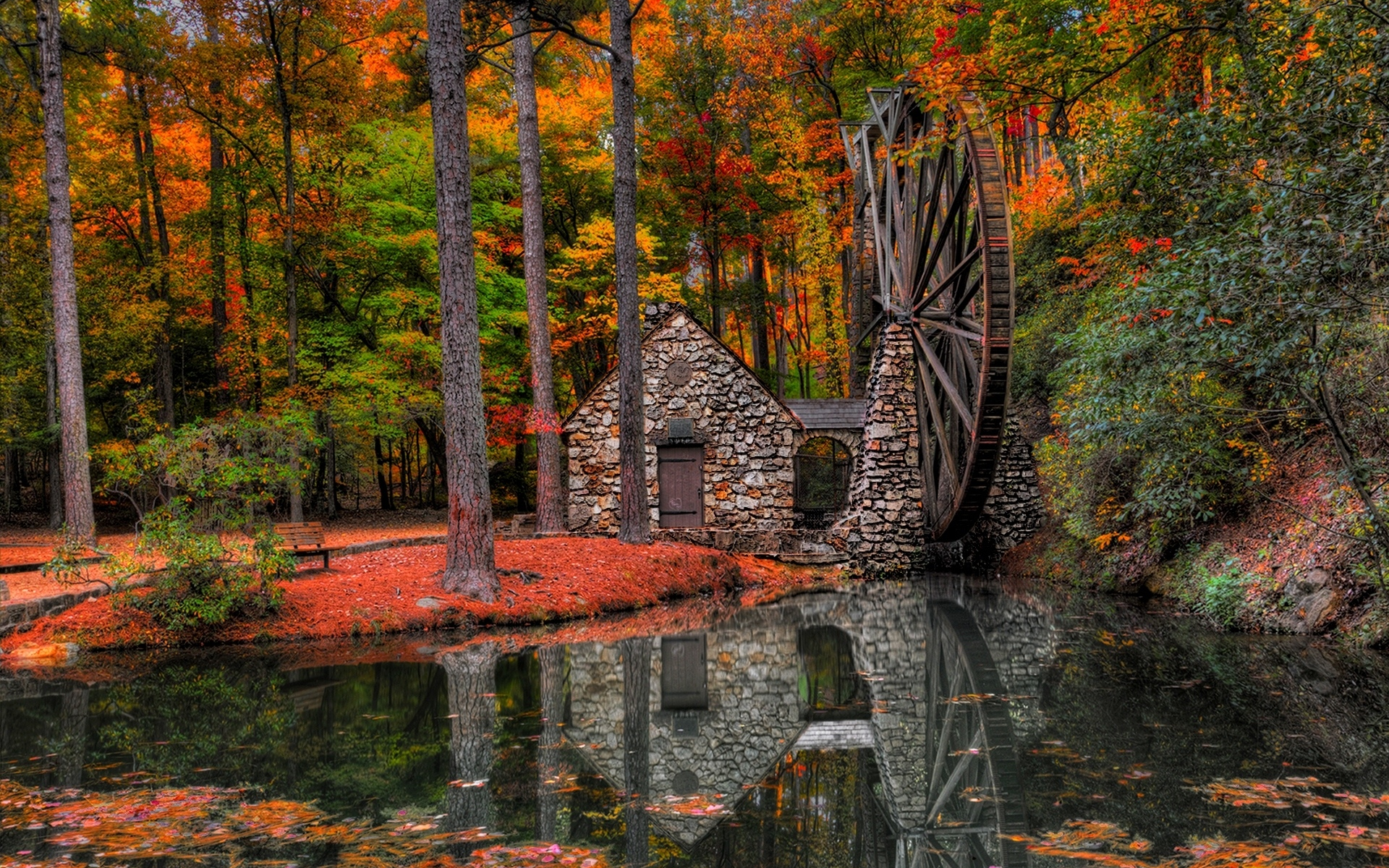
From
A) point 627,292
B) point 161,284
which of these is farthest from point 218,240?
point 627,292

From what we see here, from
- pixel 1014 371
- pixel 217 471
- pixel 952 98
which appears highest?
pixel 952 98

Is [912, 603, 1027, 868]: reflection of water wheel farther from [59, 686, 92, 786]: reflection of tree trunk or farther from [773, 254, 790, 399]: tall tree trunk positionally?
[773, 254, 790, 399]: tall tree trunk

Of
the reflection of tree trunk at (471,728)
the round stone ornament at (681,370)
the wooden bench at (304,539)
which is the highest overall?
the round stone ornament at (681,370)

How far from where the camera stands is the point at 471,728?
16.6 ft

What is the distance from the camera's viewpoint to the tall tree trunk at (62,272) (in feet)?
38.5

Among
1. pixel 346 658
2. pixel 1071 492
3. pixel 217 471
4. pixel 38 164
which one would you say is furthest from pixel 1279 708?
pixel 38 164

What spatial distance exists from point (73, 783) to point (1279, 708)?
6.39 metres

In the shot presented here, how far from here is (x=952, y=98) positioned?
7383mm

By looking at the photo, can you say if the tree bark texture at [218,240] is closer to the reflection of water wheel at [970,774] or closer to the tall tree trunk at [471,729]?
the tall tree trunk at [471,729]

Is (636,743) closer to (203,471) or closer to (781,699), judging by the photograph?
(781,699)

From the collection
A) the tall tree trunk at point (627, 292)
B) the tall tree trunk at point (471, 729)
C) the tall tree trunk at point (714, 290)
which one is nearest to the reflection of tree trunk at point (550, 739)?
the tall tree trunk at point (471, 729)

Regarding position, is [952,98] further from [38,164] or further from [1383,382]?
[38,164]

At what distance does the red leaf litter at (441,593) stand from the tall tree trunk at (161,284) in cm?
1031

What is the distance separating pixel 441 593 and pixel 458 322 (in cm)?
294
